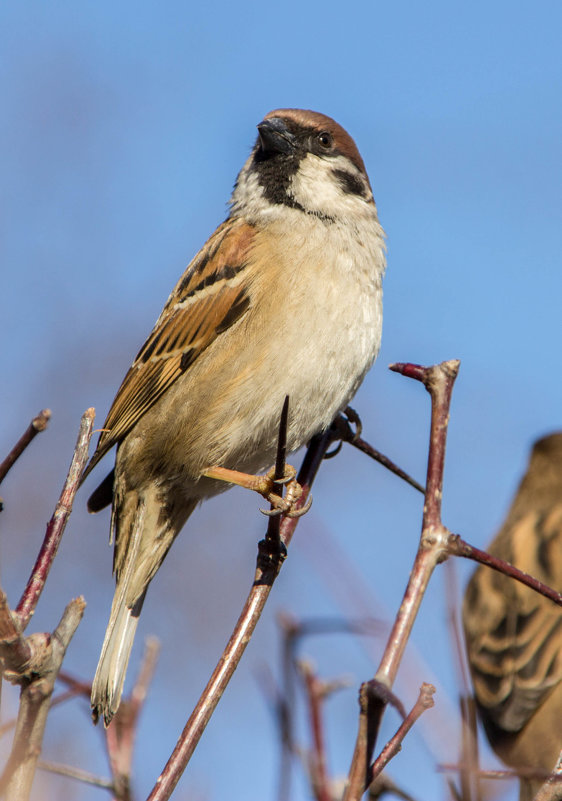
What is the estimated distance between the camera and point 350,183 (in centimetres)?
376

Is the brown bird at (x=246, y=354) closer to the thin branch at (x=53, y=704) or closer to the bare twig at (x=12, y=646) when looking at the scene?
the thin branch at (x=53, y=704)

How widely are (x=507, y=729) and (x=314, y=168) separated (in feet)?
7.57

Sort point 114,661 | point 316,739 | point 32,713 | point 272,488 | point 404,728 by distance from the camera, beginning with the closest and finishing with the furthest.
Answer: point 404,728
point 32,713
point 316,739
point 272,488
point 114,661

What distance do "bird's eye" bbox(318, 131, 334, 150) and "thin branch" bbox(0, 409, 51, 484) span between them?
2.62 m

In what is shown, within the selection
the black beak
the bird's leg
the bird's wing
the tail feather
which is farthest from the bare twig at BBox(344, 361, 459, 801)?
the bird's wing

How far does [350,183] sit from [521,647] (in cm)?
204

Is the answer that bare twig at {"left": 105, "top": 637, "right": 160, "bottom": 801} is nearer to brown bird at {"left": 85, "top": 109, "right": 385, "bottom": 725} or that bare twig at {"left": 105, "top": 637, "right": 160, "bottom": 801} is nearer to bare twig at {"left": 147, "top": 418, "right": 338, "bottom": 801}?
bare twig at {"left": 147, "top": 418, "right": 338, "bottom": 801}

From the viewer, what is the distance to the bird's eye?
147 inches

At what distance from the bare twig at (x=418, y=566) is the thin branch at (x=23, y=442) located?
1.79 ft

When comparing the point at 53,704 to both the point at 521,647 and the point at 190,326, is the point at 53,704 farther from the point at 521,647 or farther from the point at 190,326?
the point at 521,647

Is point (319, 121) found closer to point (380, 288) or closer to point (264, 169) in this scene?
point (264, 169)

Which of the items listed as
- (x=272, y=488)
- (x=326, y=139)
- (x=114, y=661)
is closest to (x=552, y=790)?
(x=272, y=488)

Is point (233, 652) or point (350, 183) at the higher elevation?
point (350, 183)

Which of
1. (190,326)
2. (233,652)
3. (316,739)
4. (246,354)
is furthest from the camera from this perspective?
(190,326)
